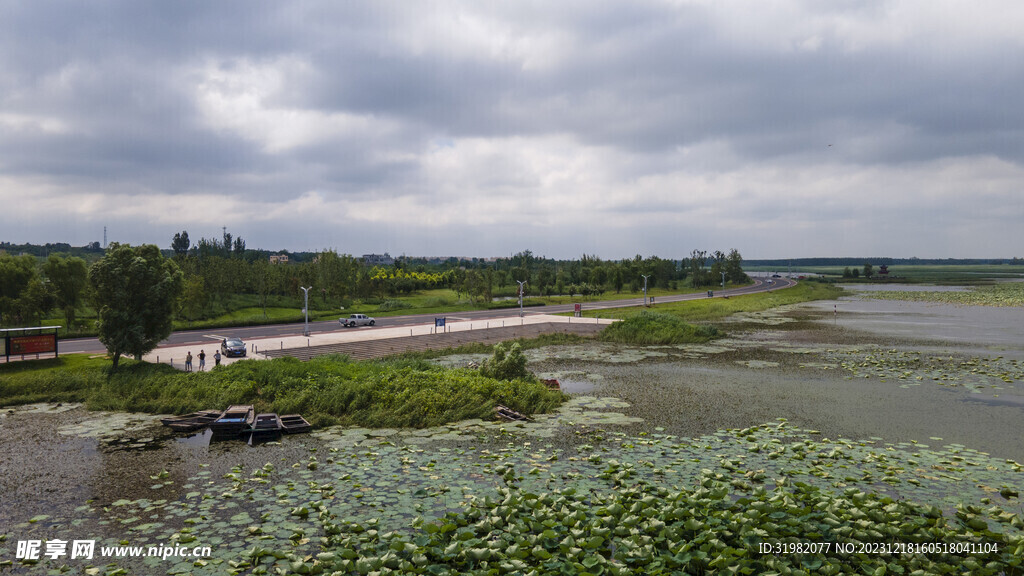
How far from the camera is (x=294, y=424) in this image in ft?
66.6

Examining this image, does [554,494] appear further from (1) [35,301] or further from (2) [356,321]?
(1) [35,301]

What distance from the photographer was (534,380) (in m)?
27.6

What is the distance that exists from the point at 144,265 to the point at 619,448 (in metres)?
26.2

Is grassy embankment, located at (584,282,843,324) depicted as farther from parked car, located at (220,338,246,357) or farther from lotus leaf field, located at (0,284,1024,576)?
lotus leaf field, located at (0,284,1024,576)

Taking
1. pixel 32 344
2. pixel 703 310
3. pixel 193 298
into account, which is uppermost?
pixel 193 298

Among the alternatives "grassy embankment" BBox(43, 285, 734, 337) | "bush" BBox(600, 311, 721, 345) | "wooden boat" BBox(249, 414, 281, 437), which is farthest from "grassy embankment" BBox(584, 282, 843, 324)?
"wooden boat" BBox(249, 414, 281, 437)

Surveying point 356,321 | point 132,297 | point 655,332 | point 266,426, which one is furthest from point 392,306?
point 266,426

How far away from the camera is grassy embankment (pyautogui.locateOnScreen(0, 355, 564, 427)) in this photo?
21.8 meters

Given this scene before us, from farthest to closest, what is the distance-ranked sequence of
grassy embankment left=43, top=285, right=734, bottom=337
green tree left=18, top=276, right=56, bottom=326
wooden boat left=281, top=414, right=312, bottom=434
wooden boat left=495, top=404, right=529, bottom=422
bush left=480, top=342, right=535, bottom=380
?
grassy embankment left=43, top=285, right=734, bottom=337, green tree left=18, top=276, right=56, bottom=326, bush left=480, top=342, right=535, bottom=380, wooden boat left=495, top=404, right=529, bottom=422, wooden boat left=281, top=414, right=312, bottom=434

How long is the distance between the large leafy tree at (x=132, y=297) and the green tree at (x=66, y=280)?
26884 millimetres

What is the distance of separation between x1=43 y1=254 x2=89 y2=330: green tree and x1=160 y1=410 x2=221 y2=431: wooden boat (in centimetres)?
3757

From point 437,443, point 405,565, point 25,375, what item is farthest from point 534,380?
point 25,375

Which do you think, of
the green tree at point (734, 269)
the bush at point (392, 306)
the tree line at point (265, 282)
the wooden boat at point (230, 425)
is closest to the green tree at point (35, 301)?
the tree line at point (265, 282)

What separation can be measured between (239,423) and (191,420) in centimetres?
286
